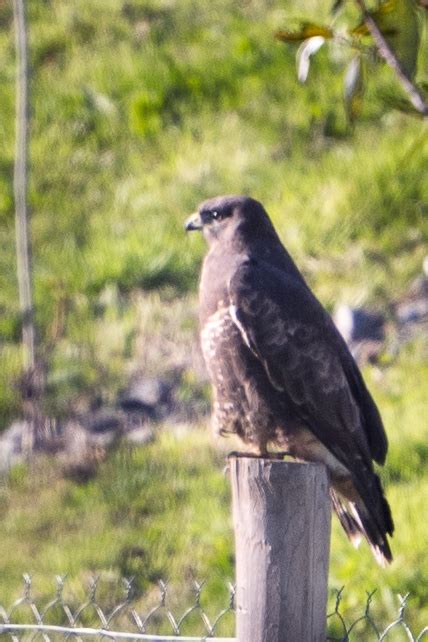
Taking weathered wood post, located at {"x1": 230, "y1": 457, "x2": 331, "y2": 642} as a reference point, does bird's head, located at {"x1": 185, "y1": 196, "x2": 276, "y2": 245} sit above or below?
above

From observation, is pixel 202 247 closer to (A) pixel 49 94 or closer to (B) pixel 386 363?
(B) pixel 386 363

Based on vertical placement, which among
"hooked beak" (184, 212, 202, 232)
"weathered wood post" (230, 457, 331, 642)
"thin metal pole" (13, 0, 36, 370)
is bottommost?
"weathered wood post" (230, 457, 331, 642)

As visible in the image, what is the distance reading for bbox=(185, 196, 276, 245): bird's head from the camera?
4.39 meters

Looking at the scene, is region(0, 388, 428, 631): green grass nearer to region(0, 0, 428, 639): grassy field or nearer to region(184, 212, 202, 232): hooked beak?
region(0, 0, 428, 639): grassy field

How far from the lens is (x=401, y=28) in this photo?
264 cm

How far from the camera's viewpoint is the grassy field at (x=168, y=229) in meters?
5.57

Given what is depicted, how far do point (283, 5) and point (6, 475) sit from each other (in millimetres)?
4720

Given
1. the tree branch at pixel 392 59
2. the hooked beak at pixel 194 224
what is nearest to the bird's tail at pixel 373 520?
the hooked beak at pixel 194 224

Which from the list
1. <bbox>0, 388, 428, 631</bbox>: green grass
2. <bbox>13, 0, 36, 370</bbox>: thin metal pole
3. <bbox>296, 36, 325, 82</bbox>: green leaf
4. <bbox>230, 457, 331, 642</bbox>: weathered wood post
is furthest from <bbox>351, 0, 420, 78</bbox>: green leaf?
<bbox>13, 0, 36, 370</bbox>: thin metal pole

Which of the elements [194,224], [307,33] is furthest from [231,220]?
[307,33]

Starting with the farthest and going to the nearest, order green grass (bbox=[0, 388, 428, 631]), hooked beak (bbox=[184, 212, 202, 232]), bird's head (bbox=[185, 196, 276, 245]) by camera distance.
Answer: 1. green grass (bbox=[0, 388, 428, 631])
2. hooked beak (bbox=[184, 212, 202, 232])
3. bird's head (bbox=[185, 196, 276, 245])

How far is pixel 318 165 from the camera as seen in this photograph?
7.89m

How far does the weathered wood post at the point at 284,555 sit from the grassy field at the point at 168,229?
2.07 meters

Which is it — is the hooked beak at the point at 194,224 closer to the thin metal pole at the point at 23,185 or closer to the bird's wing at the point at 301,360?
the bird's wing at the point at 301,360
